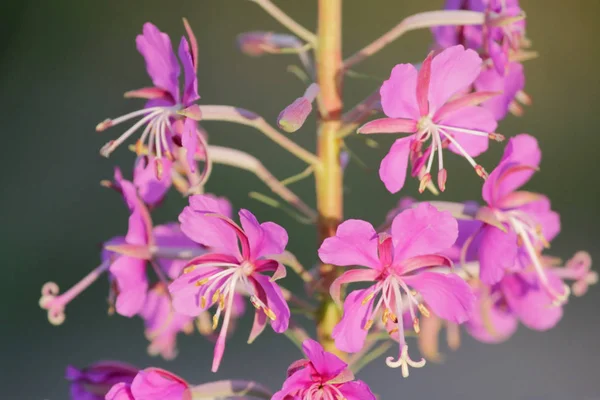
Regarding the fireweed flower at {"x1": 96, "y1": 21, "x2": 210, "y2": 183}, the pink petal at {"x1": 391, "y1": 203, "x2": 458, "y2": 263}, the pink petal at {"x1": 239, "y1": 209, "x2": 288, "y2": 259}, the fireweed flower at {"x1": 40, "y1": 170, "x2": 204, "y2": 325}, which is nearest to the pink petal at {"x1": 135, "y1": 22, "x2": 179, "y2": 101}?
the fireweed flower at {"x1": 96, "y1": 21, "x2": 210, "y2": 183}

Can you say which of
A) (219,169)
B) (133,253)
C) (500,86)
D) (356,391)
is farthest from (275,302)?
(219,169)

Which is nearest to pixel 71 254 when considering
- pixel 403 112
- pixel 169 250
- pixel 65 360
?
pixel 65 360

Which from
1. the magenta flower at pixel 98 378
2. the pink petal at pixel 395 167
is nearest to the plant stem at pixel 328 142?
the pink petal at pixel 395 167

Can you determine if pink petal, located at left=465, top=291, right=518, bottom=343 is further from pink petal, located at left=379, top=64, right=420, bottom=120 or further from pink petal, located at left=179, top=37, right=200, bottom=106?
pink petal, located at left=179, top=37, right=200, bottom=106

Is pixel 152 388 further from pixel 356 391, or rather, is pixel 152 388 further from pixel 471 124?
pixel 471 124

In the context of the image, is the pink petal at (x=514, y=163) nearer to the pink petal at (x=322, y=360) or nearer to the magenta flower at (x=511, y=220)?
the magenta flower at (x=511, y=220)
